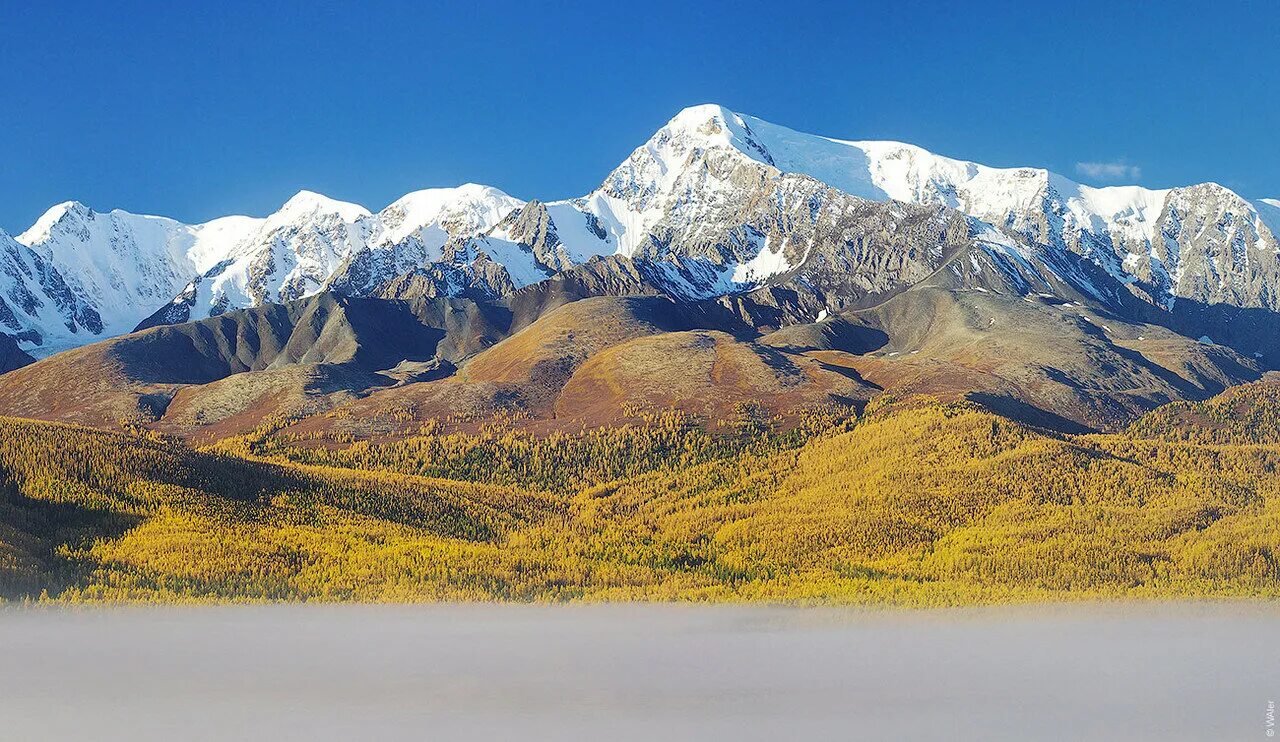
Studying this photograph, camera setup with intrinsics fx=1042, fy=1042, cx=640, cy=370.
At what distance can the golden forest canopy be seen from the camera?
75.7m

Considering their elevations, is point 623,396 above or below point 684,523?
above

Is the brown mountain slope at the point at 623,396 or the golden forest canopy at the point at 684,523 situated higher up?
the brown mountain slope at the point at 623,396

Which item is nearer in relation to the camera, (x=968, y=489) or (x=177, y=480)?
(x=177, y=480)

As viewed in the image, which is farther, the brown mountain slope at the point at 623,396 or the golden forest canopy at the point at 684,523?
the brown mountain slope at the point at 623,396

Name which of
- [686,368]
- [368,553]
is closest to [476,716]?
[368,553]

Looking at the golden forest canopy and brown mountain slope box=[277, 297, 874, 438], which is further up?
brown mountain slope box=[277, 297, 874, 438]

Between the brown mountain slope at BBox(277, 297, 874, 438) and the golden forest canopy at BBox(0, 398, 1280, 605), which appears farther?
the brown mountain slope at BBox(277, 297, 874, 438)

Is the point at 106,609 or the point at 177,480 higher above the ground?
the point at 177,480

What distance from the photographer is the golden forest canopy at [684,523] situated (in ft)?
248

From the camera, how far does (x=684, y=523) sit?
361ft

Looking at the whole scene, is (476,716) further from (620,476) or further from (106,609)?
(620,476)

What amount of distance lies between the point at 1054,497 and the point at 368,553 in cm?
6587

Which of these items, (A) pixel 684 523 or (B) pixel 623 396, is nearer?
(A) pixel 684 523

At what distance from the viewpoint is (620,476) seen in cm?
13600
